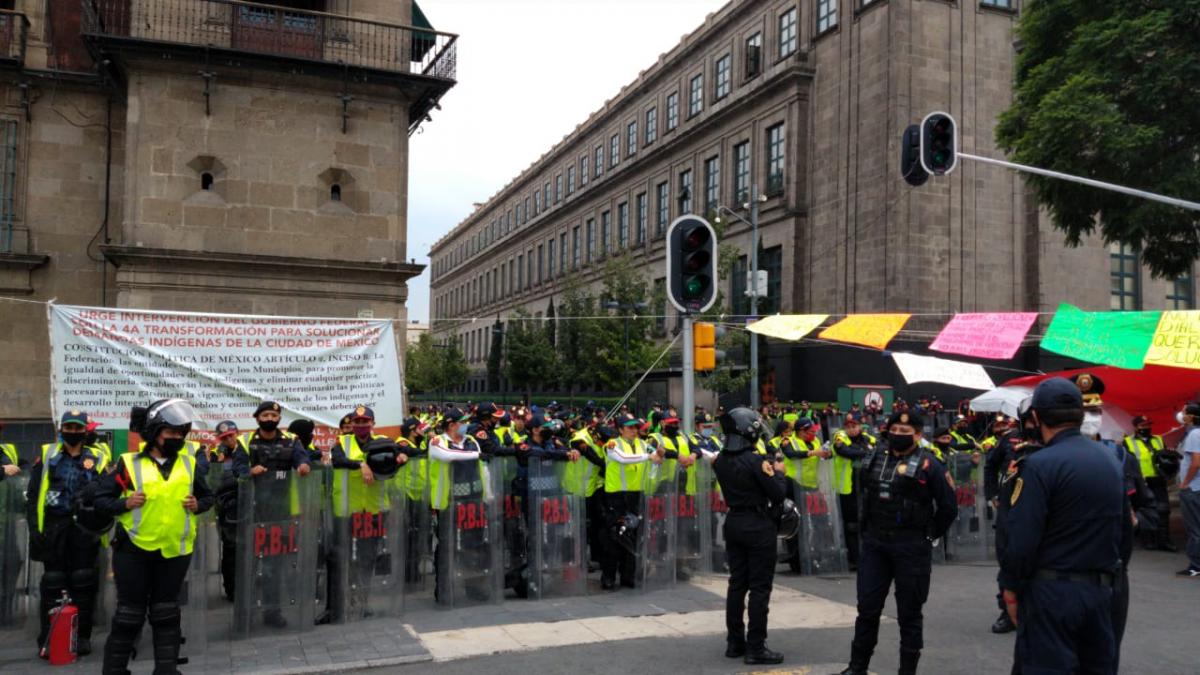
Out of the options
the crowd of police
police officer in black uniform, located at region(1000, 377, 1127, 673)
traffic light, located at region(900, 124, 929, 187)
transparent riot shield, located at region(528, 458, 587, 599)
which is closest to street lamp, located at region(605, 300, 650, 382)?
traffic light, located at region(900, 124, 929, 187)

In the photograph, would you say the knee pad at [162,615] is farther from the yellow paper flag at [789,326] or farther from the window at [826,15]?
the window at [826,15]

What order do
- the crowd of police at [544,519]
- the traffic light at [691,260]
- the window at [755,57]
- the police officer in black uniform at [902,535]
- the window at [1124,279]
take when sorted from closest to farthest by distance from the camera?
the crowd of police at [544,519] → the police officer in black uniform at [902,535] → the traffic light at [691,260] → the window at [1124,279] → the window at [755,57]

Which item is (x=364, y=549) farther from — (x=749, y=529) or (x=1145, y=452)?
(x=1145, y=452)

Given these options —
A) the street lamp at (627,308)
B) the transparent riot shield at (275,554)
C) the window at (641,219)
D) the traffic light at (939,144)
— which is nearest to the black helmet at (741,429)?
the transparent riot shield at (275,554)

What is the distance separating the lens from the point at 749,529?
280 inches

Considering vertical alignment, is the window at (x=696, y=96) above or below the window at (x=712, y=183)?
above

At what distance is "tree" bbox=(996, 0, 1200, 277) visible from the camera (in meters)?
19.1

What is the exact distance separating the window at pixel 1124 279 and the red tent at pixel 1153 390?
927 inches

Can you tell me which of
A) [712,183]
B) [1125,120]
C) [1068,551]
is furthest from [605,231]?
[1068,551]

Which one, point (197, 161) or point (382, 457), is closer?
point (382, 457)

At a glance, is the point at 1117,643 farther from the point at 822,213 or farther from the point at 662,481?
the point at 822,213

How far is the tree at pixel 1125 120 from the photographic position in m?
19.1

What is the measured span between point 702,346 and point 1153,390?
916 centimetres

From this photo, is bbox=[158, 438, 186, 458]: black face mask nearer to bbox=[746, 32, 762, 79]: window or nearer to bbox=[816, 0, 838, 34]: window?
bbox=[816, 0, 838, 34]: window
